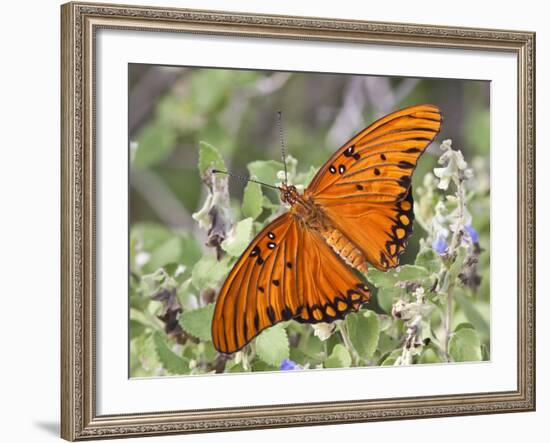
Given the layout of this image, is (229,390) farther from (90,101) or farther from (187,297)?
(90,101)

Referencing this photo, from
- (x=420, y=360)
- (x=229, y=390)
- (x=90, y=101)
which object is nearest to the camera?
(x=90, y=101)

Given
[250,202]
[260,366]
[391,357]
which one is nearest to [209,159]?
[250,202]

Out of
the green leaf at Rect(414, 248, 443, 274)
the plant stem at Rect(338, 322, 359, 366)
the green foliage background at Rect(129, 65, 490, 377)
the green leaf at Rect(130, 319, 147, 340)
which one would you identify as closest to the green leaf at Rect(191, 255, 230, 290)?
the green foliage background at Rect(129, 65, 490, 377)

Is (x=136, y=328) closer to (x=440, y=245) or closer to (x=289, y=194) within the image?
(x=289, y=194)

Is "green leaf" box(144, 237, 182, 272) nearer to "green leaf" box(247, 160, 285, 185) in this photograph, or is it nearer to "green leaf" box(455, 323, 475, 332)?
"green leaf" box(247, 160, 285, 185)

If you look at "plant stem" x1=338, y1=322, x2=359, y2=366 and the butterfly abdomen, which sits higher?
the butterfly abdomen

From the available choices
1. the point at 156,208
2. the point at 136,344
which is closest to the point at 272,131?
the point at 156,208

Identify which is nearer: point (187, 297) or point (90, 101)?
point (90, 101)
